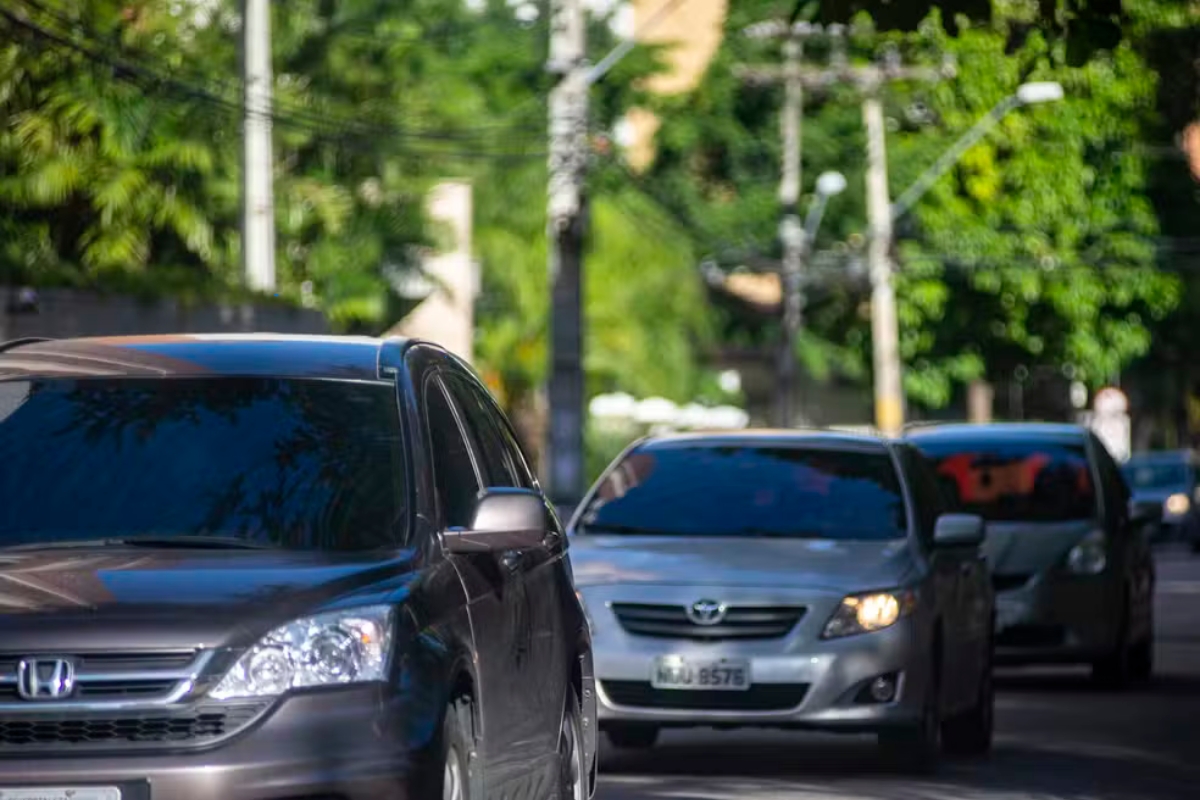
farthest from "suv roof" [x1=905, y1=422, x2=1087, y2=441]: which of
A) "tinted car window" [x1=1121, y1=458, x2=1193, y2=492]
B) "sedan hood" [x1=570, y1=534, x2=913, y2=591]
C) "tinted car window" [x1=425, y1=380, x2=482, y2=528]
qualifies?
"tinted car window" [x1=1121, y1=458, x2=1193, y2=492]

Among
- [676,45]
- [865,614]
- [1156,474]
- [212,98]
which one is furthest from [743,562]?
[676,45]

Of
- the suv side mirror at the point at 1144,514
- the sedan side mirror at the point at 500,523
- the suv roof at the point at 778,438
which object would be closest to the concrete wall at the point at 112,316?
the suv side mirror at the point at 1144,514

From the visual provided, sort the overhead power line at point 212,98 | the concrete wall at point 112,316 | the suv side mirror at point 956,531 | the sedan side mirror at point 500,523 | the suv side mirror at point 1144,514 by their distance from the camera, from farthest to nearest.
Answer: the overhead power line at point 212,98, the concrete wall at point 112,316, the suv side mirror at point 1144,514, the suv side mirror at point 956,531, the sedan side mirror at point 500,523

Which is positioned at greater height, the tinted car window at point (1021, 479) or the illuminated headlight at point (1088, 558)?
the tinted car window at point (1021, 479)

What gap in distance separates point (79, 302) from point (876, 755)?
53.3ft

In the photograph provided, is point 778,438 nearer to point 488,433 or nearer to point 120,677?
point 488,433

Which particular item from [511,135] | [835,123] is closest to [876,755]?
[511,135]

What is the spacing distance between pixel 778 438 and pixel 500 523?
7.27 metres

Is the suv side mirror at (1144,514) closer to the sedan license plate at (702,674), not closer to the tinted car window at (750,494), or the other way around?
the tinted car window at (750,494)

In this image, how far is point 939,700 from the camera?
1445 centimetres

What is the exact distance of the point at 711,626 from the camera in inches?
544

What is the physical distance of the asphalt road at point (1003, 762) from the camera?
13273 mm

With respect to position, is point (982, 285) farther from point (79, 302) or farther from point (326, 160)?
point (79, 302)

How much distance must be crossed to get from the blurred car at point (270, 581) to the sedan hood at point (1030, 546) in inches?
391
